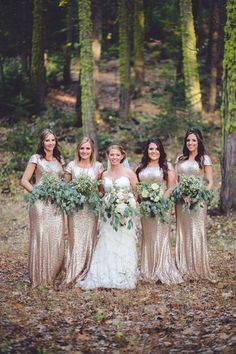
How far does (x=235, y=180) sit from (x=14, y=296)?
263 inches

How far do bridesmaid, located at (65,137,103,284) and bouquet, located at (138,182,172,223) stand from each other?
34.2 inches

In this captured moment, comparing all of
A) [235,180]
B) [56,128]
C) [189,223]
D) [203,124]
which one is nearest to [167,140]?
[203,124]

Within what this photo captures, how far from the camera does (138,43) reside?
24.6 m

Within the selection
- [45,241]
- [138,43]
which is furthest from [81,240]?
[138,43]

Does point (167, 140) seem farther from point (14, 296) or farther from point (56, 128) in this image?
point (14, 296)

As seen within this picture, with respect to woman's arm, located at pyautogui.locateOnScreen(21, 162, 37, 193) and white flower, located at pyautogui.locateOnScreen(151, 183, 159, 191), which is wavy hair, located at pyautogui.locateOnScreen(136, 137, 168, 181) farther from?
woman's arm, located at pyautogui.locateOnScreen(21, 162, 37, 193)

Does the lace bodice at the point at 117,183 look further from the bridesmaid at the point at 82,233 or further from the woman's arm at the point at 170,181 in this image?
the woman's arm at the point at 170,181

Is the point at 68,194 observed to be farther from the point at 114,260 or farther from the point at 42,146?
the point at 114,260

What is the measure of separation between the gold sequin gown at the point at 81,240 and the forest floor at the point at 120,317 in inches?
20.5

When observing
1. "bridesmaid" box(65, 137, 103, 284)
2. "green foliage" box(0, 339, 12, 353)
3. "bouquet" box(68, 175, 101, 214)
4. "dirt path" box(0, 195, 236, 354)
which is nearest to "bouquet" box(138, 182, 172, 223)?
"bouquet" box(68, 175, 101, 214)

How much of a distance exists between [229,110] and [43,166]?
5.56 m

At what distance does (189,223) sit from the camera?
937cm

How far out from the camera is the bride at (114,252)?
8828mm

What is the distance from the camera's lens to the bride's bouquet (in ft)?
28.8
